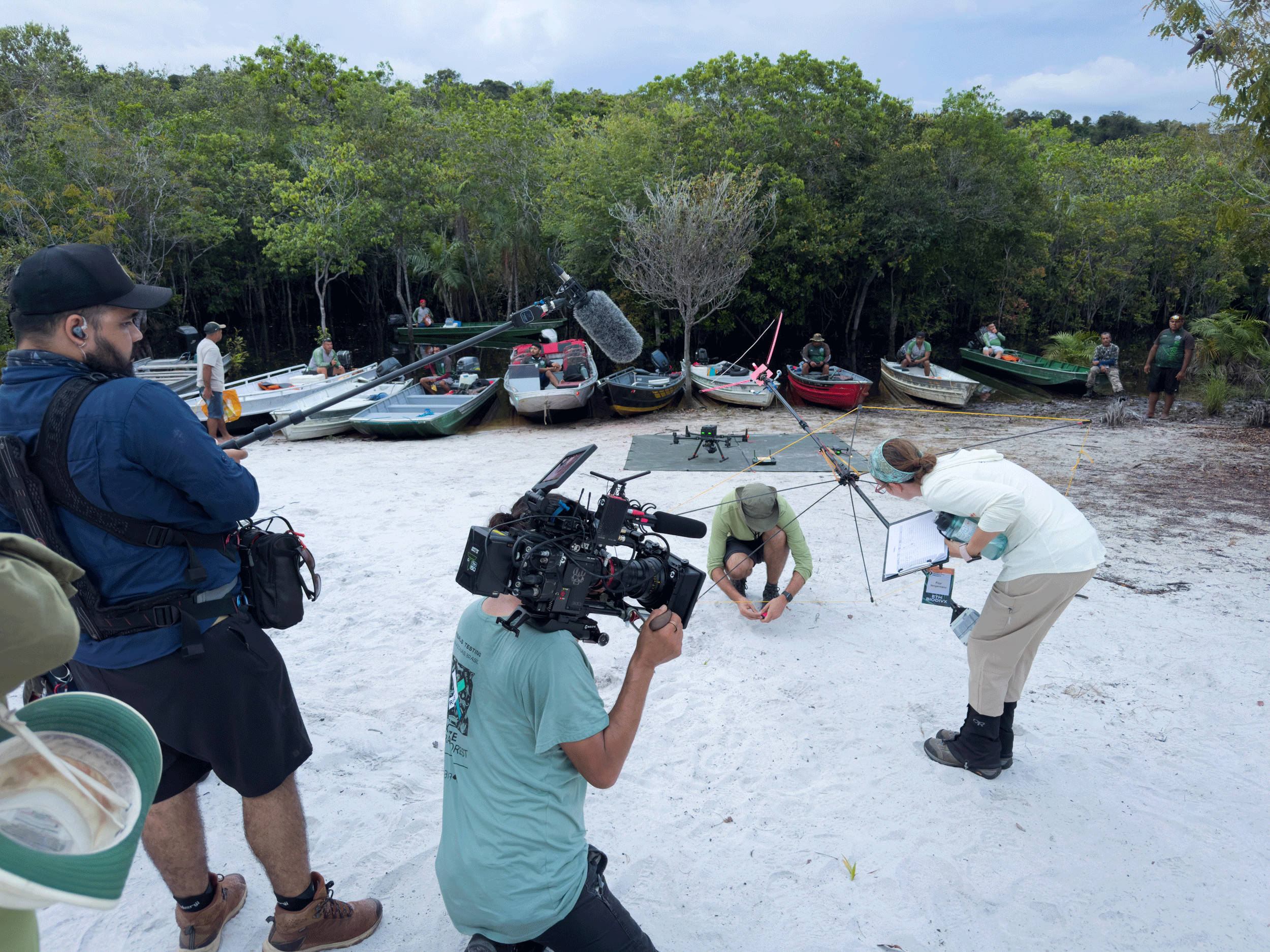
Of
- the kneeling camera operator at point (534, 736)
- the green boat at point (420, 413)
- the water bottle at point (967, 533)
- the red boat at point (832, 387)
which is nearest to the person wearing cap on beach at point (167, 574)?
the kneeling camera operator at point (534, 736)

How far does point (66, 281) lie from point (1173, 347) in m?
13.8

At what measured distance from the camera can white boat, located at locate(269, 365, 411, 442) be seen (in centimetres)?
1123

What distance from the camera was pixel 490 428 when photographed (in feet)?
42.3

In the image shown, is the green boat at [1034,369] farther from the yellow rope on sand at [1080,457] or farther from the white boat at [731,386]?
the white boat at [731,386]

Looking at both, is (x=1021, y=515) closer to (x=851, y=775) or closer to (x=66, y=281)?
(x=851, y=775)

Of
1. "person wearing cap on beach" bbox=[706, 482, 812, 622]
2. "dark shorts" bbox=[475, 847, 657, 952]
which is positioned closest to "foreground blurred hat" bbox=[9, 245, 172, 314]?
"dark shorts" bbox=[475, 847, 657, 952]

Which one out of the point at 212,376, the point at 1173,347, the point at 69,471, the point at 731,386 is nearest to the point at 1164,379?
the point at 1173,347

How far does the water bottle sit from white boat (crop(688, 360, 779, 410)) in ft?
31.4

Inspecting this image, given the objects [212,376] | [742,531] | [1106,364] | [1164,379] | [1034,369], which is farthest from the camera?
[1034,369]

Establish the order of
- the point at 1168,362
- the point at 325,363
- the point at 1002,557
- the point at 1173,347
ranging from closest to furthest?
the point at 1002,557 < the point at 1173,347 < the point at 1168,362 < the point at 325,363

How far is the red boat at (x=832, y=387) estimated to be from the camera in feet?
45.3

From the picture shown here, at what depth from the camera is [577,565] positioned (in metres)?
1.72

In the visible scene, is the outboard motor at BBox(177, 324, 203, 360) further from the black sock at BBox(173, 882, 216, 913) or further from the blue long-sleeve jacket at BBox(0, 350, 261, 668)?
the black sock at BBox(173, 882, 216, 913)

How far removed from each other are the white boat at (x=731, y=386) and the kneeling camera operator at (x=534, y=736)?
36.8 feet
